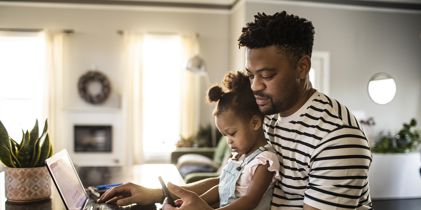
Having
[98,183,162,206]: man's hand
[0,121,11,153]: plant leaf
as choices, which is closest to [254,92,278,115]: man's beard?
[98,183,162,206]: man's hand

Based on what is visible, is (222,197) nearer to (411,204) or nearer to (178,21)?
(411,204)

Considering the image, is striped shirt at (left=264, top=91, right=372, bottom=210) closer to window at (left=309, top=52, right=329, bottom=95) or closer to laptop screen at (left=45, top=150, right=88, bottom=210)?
laptop screen at (left=45, top=150, right=88, bottom=210)

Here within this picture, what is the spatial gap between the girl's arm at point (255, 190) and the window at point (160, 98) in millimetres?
4561

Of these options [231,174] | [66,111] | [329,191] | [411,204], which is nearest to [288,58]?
[329,191]

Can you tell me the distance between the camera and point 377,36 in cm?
547

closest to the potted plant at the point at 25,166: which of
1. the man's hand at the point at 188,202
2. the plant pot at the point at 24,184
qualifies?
the plant pot at the point at 24,184

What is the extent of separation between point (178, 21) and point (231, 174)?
470 cm

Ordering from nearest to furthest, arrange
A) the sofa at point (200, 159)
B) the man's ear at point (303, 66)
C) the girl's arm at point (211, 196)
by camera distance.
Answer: the man's ear at point (303, 66) → the girl's arm at point (211, 196) → the sofa at point (200, 159)

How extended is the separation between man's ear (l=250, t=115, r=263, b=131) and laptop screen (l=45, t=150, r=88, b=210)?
616 mm

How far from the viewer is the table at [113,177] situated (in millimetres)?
1222

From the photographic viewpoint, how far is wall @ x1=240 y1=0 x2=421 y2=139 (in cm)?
529

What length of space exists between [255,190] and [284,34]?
487 millimetres

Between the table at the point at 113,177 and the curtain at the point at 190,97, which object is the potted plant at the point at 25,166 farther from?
the curtain at the point at 190,97

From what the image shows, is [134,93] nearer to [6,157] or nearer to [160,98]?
[160,98]
